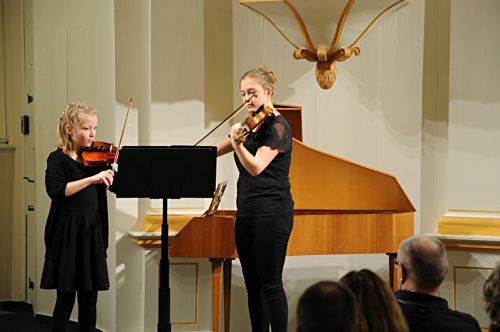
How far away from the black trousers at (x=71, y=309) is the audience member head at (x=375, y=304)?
2016 mm

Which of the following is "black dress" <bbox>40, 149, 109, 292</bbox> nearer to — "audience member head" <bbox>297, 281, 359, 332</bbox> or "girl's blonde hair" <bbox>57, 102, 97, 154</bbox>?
"girl's blonde hair" <bbox>57, 102, 97, 154</bbox>

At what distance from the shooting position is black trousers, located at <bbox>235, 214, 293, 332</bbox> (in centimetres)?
358

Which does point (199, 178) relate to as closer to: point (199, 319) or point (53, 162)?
point (53, 162)

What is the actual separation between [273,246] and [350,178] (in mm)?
1121

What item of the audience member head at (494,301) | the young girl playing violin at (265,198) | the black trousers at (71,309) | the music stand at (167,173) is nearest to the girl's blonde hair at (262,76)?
the young girl playing violin at (265,198)

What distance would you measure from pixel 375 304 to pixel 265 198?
164 centimetres

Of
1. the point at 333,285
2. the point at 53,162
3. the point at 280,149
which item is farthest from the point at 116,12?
the point at 333,285

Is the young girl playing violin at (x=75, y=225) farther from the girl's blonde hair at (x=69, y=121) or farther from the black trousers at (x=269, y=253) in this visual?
the black trousers at (x=269, y=253)

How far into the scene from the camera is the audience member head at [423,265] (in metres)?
2.38

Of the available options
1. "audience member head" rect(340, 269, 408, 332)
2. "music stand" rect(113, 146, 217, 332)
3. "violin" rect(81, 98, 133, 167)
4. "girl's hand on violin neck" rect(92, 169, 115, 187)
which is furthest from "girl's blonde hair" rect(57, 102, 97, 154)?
"audience member head" rect(340, 269, 408, 332)

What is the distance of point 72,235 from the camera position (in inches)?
146

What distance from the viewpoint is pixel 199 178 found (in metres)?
3.59

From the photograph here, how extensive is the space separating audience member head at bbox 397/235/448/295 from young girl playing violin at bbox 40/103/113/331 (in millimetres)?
1672

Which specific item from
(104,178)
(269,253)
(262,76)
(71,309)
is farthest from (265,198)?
(71,309)
